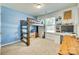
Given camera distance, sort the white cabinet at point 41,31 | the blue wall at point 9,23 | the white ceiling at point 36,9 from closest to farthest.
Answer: the white ceiling at point 36,9 → the blue wall at point 9,23 → the white cabinet at point 41,31

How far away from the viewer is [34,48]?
2.02 metres

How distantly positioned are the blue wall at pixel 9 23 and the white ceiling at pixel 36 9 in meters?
0.11

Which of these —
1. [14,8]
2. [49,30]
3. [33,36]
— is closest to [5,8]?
[14,8]

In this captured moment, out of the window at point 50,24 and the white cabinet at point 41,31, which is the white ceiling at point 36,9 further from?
the white cabinet at point 41,31

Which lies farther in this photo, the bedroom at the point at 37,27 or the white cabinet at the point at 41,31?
the white cabinet at the point at 41,31

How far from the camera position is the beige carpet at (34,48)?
6.05 ft

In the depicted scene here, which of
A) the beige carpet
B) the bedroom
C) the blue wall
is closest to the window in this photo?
the bedroom

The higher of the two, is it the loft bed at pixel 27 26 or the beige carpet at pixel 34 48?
the loft bed at pixel 27 26

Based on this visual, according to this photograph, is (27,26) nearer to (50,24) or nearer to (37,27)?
(37,27)

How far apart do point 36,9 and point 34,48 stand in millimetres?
847

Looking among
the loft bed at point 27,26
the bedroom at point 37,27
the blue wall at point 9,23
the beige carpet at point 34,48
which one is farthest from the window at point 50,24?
the blue wall at point 9,23

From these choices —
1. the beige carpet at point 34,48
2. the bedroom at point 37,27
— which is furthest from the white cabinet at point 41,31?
the beige carpet at point 34,48

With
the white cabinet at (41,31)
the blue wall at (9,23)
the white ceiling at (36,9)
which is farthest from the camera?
the white cabinet at (41,31)

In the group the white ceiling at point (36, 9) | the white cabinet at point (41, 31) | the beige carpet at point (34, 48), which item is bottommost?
the beige carpet at point (34, 48)
